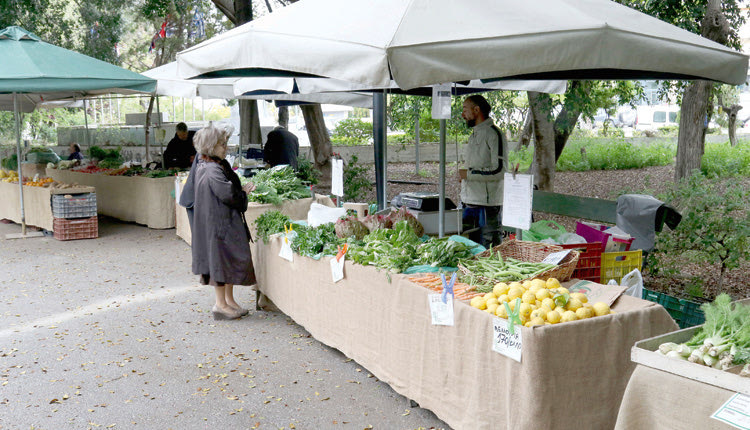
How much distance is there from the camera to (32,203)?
447 inches

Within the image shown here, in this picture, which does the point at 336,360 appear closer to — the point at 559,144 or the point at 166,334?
the point at 166,334

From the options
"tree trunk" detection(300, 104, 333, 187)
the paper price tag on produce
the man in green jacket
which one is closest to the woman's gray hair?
the man in green jacket

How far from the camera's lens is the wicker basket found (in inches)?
164

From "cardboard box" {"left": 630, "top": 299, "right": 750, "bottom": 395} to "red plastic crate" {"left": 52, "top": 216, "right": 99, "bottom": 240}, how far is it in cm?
978

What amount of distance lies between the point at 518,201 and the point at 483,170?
7.51 ft

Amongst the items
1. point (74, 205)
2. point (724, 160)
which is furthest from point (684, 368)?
point (724, 160)

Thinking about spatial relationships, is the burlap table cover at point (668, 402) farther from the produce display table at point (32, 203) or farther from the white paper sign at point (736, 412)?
the produce display table at point (32, 203)

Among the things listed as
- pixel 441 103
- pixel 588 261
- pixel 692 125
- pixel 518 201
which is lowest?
pixel 588 261

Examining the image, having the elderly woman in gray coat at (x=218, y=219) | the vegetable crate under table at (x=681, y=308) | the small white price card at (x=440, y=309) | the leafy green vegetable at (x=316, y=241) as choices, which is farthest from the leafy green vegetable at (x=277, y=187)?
the vegetable crate under table at (x=681, y=308)

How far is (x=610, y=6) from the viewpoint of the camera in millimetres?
4586

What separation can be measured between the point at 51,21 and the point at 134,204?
10.6 metres

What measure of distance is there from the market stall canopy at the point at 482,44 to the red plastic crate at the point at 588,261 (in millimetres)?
1209

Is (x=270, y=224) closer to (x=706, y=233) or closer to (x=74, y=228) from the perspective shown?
(x=706, y=233)

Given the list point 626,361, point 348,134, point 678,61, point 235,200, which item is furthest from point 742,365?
point 348,134
